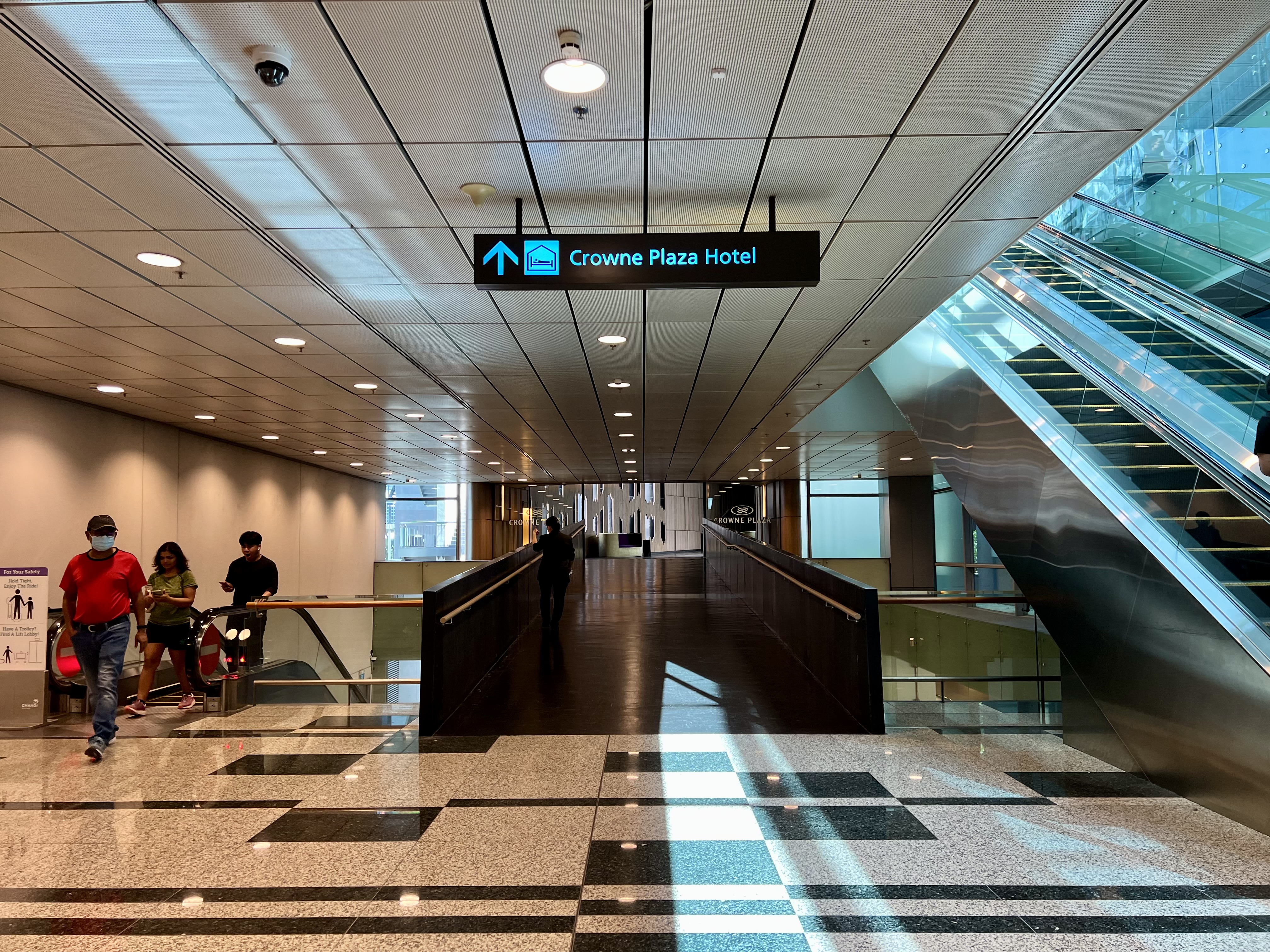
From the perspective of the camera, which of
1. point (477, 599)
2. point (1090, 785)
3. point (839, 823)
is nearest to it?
point (839, 823)

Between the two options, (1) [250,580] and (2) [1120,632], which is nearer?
(2) [1120,632]

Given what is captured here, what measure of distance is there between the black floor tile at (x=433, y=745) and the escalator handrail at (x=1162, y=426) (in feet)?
15.9

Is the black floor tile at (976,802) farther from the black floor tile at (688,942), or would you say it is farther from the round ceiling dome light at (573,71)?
the round ceiling dome light at (573,71)

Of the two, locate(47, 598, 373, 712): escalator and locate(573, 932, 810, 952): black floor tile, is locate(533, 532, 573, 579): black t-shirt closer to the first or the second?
locate(47, 598, 373, 712): escalator

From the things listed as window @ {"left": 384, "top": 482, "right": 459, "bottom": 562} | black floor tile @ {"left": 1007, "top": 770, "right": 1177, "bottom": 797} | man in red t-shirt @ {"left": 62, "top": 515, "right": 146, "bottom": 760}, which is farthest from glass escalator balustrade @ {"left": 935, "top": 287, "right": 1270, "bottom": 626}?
window @ {"left": 384, "top": 482, "right": 459, "bottom": 562}

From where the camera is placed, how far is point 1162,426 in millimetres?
5738

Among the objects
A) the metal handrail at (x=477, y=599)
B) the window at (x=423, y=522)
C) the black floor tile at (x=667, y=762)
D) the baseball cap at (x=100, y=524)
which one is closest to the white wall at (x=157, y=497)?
the metal handrail at (x=477, y=599)

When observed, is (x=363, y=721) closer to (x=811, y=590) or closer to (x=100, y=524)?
(x=100, y=524)

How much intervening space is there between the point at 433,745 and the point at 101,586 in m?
2.49

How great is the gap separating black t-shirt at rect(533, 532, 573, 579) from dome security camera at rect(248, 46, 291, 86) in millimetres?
8462

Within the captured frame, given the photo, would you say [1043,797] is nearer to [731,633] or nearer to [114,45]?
[114,45]

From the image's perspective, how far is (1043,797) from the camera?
4.52m

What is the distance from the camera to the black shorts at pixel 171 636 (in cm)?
706

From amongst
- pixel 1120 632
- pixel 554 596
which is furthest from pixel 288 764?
pixel 554 596
